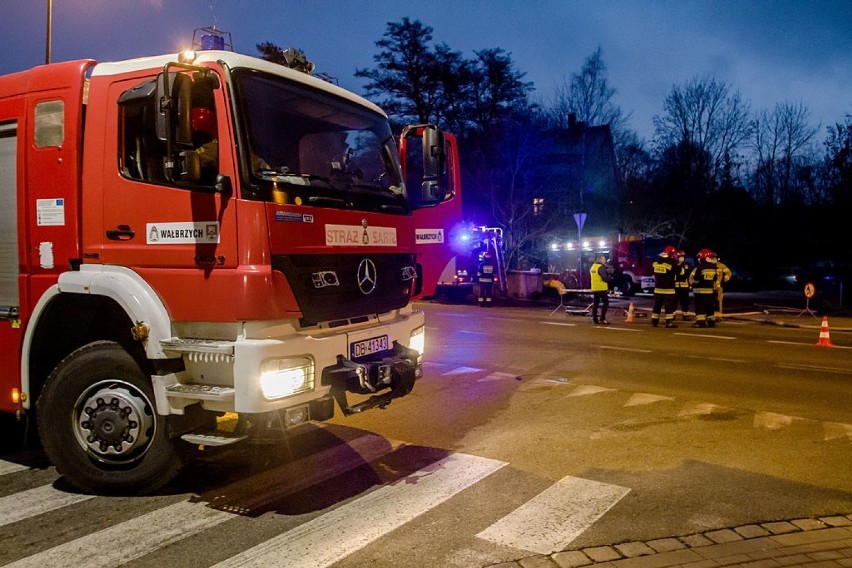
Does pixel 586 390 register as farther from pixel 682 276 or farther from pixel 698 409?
pixel 682 276

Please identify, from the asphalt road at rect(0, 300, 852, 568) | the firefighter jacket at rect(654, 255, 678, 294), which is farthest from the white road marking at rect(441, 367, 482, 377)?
the firefighter jacket at rect(654, 255, 678, 294)

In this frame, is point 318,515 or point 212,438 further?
point 318,515

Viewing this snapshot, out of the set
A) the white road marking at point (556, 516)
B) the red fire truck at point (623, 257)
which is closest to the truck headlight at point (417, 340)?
the white road marking at point (556, 516)

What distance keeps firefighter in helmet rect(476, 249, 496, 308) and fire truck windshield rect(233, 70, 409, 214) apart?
15.6 metres

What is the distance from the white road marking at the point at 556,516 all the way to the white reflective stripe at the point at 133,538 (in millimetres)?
1797

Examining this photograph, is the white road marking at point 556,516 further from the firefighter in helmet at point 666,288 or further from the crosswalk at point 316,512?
the firefighter in helmet at point 666,288

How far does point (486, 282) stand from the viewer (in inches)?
831

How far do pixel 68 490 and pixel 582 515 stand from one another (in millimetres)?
3641

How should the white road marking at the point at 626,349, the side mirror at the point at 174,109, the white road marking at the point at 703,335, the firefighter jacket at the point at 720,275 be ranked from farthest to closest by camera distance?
1. the firefighter jacket at the point at 720,275
2. the white road marking at the point at 703,335
3. the white road marking at the point at 626,349
4. the side mirror at the point at 174,109

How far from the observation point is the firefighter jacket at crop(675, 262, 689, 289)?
15758 millimetres

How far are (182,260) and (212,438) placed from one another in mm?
1139

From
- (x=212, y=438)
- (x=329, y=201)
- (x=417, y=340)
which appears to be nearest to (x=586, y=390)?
(x=417, y=340)

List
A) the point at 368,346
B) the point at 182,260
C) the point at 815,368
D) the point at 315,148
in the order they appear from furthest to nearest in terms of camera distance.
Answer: the point at 815,368, the point at 368,346, the point at 315,148, the point at 182,260

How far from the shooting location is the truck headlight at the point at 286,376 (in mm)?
3955
